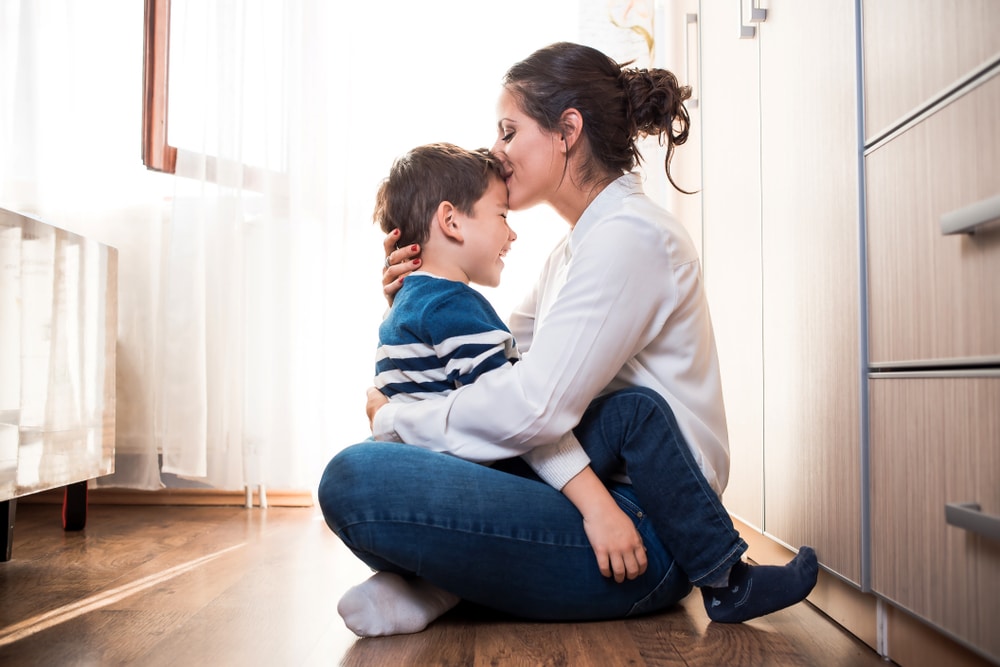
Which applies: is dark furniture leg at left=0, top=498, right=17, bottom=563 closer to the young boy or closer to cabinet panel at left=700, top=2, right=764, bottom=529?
the young boy

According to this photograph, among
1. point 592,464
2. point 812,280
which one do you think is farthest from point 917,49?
point 592,464

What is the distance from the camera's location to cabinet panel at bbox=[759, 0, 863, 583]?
1074 mm

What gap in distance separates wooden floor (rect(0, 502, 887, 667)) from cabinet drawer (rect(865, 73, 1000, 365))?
1.29 feet

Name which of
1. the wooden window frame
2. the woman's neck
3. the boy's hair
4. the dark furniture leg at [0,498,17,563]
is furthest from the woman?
the wooden window frame

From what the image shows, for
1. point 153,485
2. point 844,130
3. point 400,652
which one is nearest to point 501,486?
point 400,652

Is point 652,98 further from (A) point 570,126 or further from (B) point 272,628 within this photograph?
(B) point 272,628

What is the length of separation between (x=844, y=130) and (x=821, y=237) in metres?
0.15

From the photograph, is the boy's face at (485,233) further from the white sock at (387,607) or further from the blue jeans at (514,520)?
the white sock at (387,607)

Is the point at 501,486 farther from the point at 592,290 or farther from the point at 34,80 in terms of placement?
the point at 34,80

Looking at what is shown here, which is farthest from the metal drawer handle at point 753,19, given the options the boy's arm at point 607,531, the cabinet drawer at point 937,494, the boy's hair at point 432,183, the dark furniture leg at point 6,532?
the dark furniture leg at point 6,532

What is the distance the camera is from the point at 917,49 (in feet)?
2.90

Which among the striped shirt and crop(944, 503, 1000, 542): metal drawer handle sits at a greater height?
the striped shirt

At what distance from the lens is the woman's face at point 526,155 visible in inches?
50.4

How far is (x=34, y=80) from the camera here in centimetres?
239
